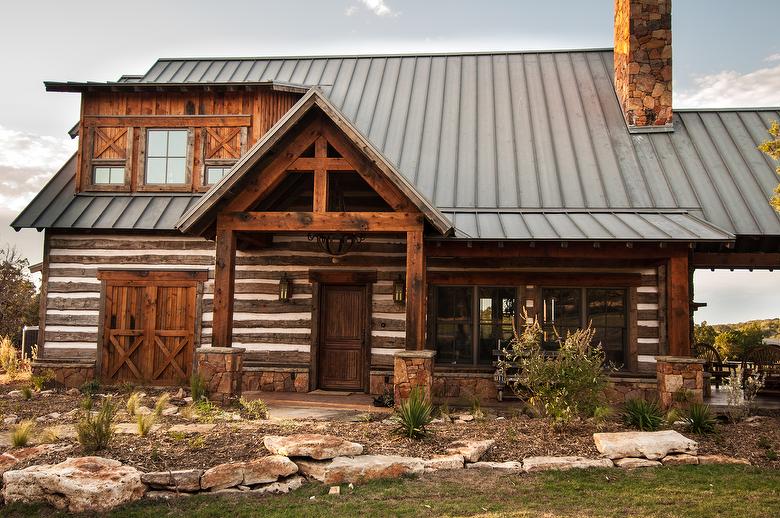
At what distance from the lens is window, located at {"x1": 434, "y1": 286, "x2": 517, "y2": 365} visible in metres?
13.2

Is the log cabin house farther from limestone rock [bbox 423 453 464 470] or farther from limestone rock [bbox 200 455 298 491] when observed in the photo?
limestone rock [bbox 200 455 298 491]

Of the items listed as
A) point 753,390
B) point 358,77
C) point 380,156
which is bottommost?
point 753,390

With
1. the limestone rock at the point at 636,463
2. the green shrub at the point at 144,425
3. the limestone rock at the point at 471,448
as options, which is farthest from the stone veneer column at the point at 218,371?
the limestone rock at the point at 636,463

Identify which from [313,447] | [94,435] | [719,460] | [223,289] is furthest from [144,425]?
[719,460]

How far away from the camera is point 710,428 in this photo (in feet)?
29.9

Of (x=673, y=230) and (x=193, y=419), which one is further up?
(x=673, y=230)

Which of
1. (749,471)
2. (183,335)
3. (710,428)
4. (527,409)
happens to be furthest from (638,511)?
(183,335)

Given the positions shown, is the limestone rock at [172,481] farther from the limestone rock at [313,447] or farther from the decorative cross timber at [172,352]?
the decorative cross timber at [172,352]

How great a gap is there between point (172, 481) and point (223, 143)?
380 inches

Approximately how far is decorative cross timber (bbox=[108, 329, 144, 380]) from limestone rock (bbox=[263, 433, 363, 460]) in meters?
7.29

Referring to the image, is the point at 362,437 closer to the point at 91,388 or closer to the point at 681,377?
the point at 681,377

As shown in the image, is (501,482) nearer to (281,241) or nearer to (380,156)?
(380,156)

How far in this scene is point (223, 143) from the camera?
15.0 metres

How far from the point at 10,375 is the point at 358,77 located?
11428mm
